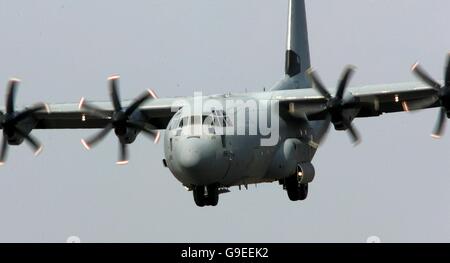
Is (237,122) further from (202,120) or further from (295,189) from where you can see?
(295,189)

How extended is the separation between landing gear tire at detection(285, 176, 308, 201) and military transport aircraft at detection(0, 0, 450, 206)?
5 cm

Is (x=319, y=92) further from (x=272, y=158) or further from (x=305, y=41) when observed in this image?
(x=305, y=41)

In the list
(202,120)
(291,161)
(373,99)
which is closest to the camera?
(202,120)

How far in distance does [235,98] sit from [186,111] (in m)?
3.69

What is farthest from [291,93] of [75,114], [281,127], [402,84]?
[75,114]

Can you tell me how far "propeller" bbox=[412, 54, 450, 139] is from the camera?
43.7m

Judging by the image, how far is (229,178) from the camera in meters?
44.1

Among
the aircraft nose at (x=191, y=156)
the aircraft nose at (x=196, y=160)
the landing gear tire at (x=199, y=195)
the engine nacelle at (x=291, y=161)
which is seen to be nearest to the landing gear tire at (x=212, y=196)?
the landing gear tire at (x=199, y=195)

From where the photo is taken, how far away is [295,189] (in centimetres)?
4947

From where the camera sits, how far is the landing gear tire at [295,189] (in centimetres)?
4924

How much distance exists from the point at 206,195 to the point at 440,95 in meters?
9.24

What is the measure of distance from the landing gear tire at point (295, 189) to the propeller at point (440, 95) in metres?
6.69

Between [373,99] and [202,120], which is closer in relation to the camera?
[202,120]

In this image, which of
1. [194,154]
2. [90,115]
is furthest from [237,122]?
[90,115]
